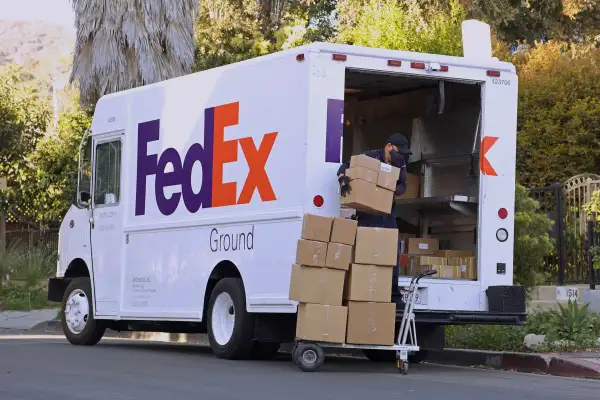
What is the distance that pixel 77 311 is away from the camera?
15.4 m

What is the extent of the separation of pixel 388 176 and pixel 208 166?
2411 millimetres

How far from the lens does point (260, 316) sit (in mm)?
Answer: 12508

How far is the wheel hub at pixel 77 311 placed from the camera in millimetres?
15291

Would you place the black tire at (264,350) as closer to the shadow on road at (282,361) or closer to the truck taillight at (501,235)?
the shadow on road at (282,361)

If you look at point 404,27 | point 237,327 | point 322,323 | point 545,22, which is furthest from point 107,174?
point 545,22

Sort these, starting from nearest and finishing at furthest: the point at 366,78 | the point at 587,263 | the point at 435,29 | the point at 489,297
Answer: the point at 489,297, the point at 366,78, the point at 587,263, the point at 435,29

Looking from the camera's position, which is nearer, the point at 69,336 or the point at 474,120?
the point at 474,120

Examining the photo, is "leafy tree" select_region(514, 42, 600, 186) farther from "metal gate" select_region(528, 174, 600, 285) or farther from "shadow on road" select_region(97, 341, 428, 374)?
"shadow on road" select_region(97, 341, 428, 374)

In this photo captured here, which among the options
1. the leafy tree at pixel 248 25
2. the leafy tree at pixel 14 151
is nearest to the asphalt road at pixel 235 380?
the leafy tree at pixel 14 151

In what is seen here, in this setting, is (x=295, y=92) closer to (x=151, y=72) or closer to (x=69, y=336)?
(x=69, y=336)

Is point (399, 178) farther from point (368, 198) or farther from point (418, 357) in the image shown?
point (418, 357)

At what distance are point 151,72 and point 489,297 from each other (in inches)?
447

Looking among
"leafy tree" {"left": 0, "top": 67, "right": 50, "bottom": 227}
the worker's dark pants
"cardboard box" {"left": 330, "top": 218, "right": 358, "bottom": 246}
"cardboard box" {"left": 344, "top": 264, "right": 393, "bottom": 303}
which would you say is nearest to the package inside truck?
the worker's dark pants

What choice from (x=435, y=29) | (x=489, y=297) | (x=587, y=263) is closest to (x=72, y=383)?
(x=489, y=297)
